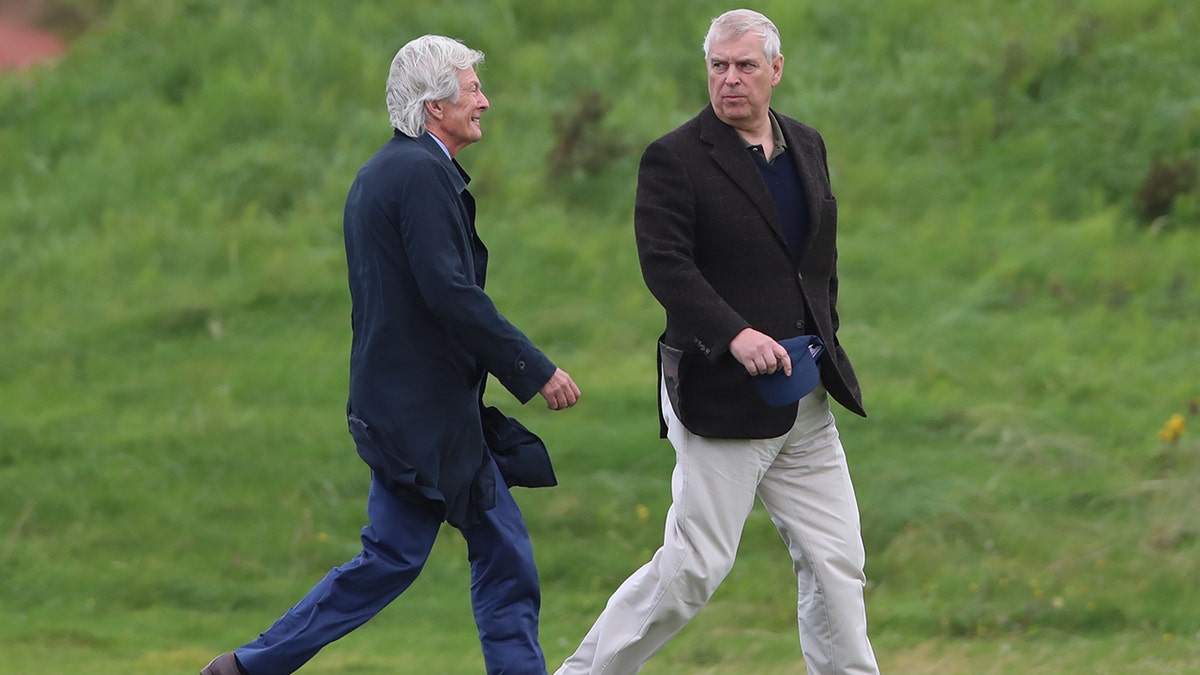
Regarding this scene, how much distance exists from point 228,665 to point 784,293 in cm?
184

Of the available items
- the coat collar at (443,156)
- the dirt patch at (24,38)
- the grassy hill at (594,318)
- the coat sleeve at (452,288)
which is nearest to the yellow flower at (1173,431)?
the grassy hill at (594,318)

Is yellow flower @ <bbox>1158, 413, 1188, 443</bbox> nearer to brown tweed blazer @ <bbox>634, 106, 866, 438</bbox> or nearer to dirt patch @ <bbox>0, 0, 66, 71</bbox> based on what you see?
brown tweed blazer @ <bbox>634, 106, 866, 438</bbox>

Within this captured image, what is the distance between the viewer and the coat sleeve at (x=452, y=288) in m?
4.52

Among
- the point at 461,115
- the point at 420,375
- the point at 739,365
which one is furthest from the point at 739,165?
the point at 420,375

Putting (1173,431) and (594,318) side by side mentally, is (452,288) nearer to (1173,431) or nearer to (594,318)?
(1173,431)

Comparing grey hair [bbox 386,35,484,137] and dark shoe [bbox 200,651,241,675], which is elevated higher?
grey hair [bbox 386,35,484,137]

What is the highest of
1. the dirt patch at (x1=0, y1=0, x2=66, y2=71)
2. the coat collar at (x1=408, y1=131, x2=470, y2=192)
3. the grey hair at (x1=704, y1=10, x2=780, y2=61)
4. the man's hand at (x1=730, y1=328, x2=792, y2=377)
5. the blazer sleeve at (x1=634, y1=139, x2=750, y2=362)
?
the dirt patch at (x1=0, y1=0, x2=66, y2=71)

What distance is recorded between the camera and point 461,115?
475 cm

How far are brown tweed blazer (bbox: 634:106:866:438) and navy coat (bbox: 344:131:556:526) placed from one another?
0.41 meters

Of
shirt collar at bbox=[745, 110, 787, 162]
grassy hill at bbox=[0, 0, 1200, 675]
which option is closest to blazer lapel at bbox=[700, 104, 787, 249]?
shirt collar at bbox=[745, 110, 787, 162]

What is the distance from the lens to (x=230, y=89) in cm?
1227

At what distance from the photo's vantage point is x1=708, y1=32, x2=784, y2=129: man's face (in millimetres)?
4633

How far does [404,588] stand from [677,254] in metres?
1.20

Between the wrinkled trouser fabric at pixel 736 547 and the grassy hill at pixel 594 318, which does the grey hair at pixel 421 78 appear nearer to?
the wrinkled trouser fabric at pixel 736 547
